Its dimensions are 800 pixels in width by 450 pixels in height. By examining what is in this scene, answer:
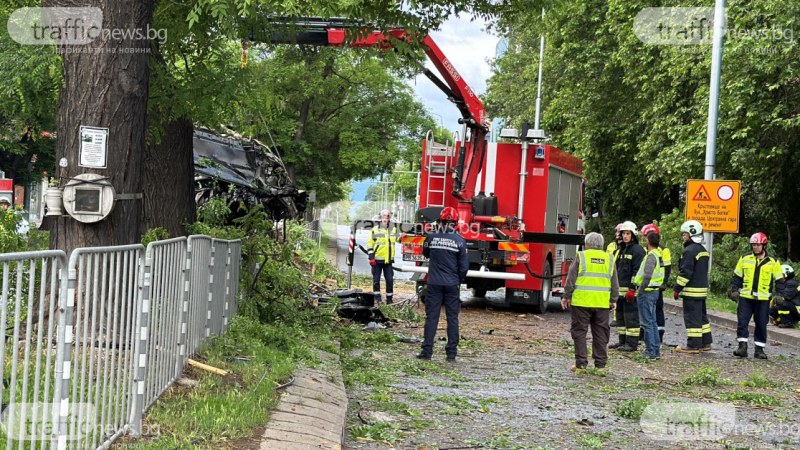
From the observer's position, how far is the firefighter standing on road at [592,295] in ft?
37.0

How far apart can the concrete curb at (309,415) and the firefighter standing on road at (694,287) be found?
6.64 m

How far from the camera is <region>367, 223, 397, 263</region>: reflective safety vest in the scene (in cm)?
1911

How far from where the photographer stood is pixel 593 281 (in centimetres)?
1127

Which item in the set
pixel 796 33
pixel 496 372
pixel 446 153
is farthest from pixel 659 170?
pixel 496 372

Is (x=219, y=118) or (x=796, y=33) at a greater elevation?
(x=796, y=33)

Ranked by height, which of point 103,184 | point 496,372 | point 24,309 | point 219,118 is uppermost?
point 219,118

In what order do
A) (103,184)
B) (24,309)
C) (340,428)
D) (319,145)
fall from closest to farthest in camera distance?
(24,309) < (340,428) < (103,184) < (319,145)

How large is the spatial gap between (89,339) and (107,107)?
9.45 ft

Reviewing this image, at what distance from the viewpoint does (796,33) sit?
1911cm

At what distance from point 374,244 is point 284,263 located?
16.9 feet

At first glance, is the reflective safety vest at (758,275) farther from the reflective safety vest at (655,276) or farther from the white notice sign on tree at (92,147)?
the white notice sign on tree at (92,147)

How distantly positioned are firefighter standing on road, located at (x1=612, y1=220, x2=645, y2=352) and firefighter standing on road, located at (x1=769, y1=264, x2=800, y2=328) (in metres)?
4.59

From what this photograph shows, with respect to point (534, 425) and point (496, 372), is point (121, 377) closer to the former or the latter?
point (534, 425)

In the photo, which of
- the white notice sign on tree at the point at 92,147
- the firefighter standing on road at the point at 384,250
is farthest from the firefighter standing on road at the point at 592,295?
the firefighter standing on road at the point at 384,250
